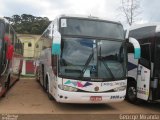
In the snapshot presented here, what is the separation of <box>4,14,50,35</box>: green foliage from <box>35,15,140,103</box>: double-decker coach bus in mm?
60081

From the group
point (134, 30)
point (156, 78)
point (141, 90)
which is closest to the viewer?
point (156, 78)

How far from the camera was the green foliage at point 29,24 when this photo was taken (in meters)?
72.6

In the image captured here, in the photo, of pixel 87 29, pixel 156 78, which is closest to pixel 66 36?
pixel 87 29

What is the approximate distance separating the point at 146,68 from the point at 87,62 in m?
2.34

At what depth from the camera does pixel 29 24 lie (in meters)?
79.1

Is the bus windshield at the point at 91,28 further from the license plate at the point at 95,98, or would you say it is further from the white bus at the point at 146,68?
the license plate at the point at 95,98

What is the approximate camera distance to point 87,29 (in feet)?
36.8

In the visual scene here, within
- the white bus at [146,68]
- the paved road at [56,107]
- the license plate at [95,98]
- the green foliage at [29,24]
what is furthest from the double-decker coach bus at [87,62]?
the green foliage at [29,24]

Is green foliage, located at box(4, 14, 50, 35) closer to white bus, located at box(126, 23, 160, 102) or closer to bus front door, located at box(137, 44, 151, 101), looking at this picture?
white bus, located at box(126, 23, 160, 102)

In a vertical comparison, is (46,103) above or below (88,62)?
below

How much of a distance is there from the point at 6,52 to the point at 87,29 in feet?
10.8

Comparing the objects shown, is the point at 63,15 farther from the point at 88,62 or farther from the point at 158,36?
the point at 158,36

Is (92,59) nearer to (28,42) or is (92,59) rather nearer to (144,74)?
(144,74)

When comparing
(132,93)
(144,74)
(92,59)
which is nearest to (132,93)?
(132,93)
